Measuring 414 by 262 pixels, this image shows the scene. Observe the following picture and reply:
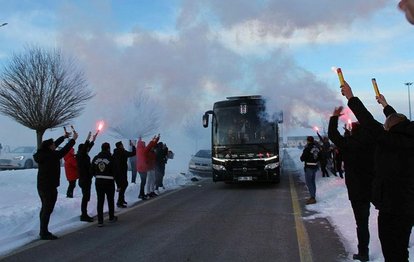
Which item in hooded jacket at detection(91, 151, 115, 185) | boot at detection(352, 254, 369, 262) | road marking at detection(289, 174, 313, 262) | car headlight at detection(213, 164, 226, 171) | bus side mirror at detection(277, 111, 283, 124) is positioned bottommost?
road marking at detection(289, 174, 313, 262)

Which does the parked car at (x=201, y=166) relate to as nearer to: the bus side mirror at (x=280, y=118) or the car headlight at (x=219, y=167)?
the car headlight at (x=219, y=167)

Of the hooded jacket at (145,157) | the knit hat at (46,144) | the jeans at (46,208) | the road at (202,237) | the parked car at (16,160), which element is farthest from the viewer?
the parked car at (16,160)

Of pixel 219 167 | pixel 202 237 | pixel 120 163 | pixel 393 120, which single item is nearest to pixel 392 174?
pixel 393 120

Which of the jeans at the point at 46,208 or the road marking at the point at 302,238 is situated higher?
the jeans at the point at 46,208

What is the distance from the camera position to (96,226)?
9.29 metres

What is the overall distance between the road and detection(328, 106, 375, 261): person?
537 mm

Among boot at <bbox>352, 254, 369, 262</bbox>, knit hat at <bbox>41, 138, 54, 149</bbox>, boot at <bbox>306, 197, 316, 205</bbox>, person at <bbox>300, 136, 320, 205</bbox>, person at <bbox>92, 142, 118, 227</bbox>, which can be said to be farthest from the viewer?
Answer: person at <bbox>300, 136, 320, 205</bbox>

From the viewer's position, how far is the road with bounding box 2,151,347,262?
6.71 m

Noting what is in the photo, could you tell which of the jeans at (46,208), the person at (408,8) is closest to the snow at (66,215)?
the jeans at (46,208)

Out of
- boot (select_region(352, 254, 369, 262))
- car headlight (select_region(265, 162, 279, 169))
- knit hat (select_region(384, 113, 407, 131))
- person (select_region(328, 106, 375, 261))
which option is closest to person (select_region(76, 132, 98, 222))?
person (select_region(328, 106, 375, 261))

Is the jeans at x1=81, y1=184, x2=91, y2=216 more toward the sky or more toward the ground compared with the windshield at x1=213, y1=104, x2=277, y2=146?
more toward the ground

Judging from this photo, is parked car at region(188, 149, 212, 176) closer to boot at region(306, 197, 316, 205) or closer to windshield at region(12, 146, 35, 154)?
windshield at region(12, 146, 35, 154)

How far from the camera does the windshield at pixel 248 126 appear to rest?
15.9m

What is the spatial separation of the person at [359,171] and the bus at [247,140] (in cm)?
959
